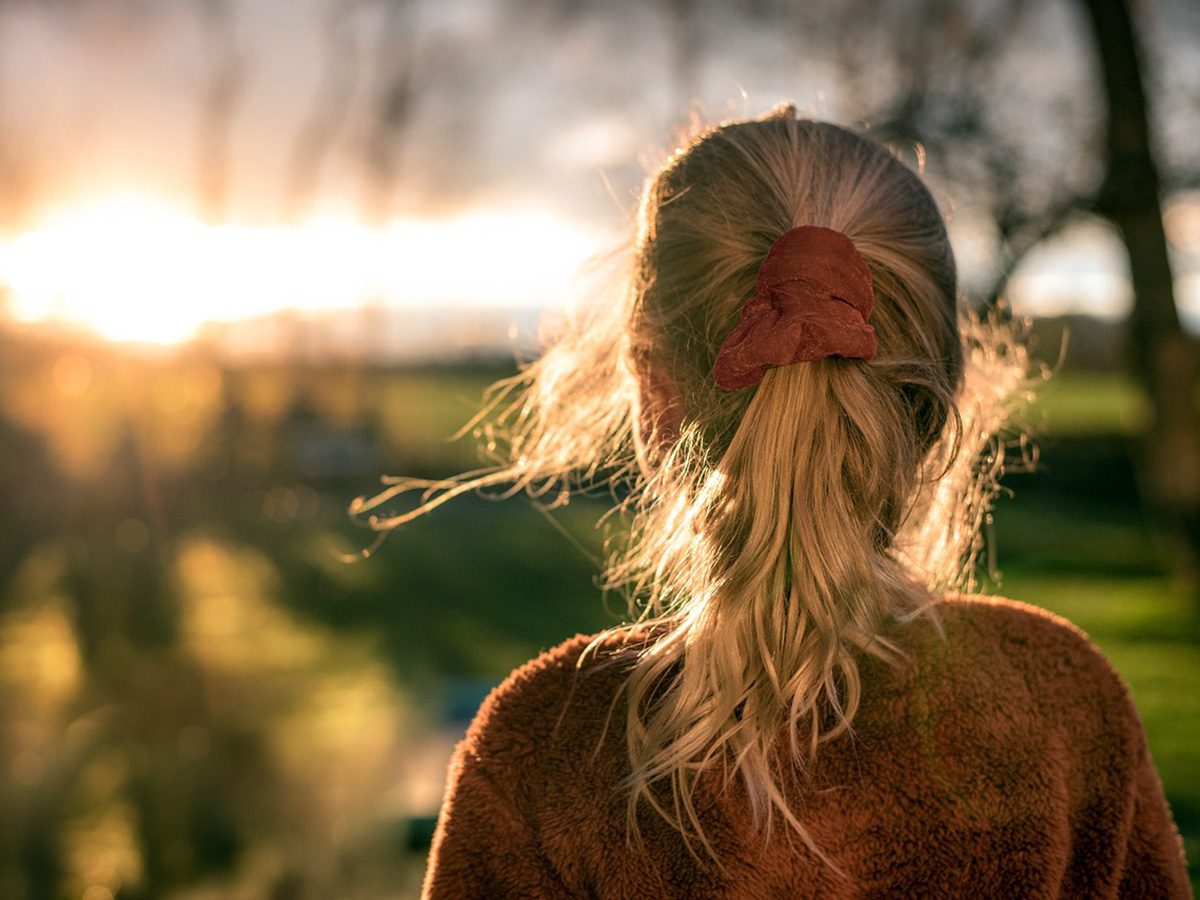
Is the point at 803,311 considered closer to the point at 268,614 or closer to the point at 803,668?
the point at 803,668

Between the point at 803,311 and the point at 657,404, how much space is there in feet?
0.88

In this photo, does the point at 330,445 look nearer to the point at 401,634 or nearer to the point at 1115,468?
the point at 401,634

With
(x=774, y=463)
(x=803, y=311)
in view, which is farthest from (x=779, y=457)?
(x=803, y=311)

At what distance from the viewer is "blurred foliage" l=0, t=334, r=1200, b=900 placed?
4129 millimetres

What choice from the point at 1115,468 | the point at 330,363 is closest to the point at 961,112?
the point at 1115,468

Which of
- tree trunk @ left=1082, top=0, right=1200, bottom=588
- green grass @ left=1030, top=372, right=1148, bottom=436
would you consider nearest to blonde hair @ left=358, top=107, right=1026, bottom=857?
tree trunk @ left=1082, top=0, right=1200, bottom=588

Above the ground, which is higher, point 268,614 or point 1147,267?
point 1147,267

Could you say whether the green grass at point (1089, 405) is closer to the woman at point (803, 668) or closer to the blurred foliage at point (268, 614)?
the blurred foliage at point (268, 614)

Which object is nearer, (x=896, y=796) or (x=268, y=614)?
(x=896, y=796)

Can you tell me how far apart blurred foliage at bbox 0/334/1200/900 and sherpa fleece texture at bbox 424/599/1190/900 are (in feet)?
1.37

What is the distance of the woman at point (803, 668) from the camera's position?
1.06 meters

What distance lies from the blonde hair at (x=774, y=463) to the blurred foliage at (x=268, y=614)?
1.28ft

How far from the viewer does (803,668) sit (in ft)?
3.54

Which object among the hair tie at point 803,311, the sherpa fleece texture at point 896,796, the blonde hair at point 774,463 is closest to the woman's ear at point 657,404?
the blonde hair at point 774,463
